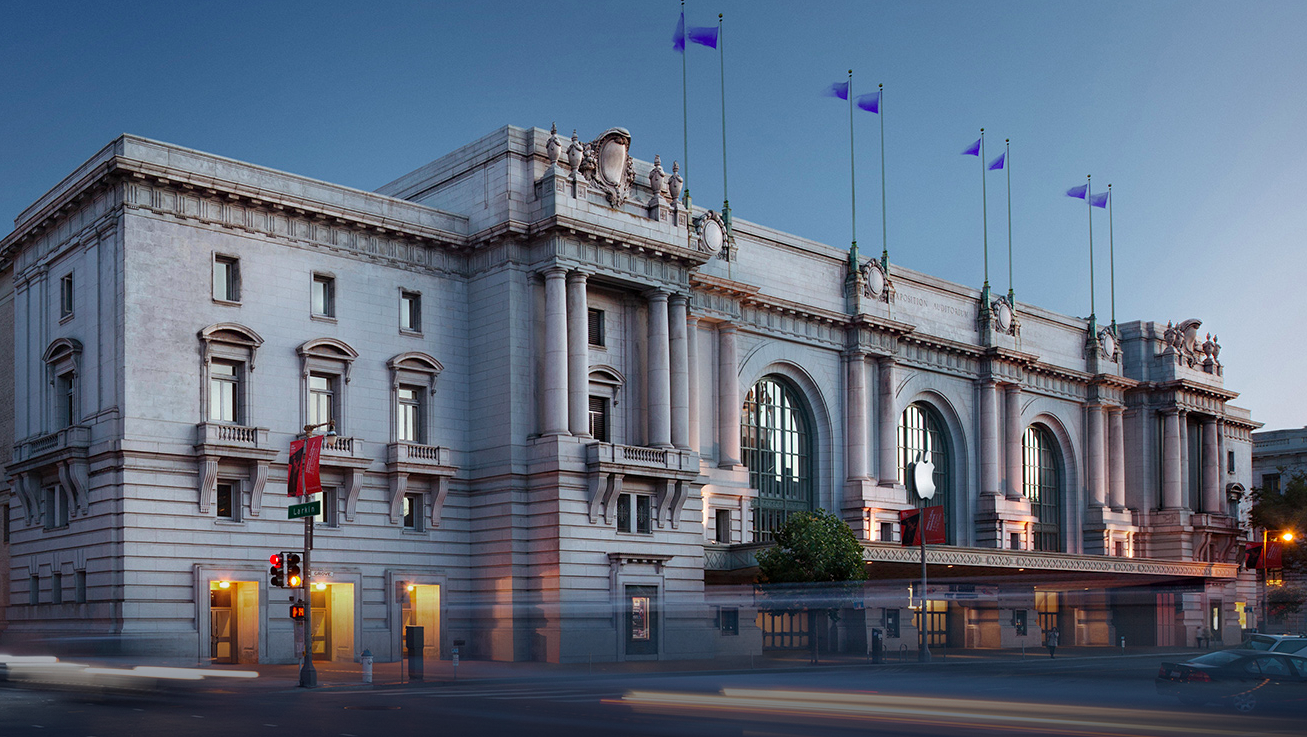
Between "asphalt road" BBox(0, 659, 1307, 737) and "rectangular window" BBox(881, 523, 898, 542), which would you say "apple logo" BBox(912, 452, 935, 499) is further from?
"asphalt road" BBox(0, 659, 1307, 737)

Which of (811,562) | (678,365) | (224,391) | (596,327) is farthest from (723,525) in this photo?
(224,391)

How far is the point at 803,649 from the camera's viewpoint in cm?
6969

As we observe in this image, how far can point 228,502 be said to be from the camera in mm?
49531

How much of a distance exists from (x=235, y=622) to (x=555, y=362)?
16076 mm

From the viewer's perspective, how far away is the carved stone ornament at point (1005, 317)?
286 feet

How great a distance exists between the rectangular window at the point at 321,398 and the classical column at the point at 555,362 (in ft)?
28.4

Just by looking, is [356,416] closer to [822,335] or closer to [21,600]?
[21,600]

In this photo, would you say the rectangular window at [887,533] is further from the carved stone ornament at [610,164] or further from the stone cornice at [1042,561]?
the carved stone ornament at [610,164]

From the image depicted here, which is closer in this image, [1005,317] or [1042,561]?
[1042,561]

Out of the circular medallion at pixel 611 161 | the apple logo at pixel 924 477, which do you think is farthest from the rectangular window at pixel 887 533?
the circular medallion at pixel 611 161

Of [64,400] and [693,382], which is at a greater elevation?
[693,382]

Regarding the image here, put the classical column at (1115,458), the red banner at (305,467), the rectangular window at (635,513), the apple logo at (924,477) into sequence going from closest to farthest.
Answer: the red banner at (305,467) → the rectangular window at (635,513) → the apple logo at (924,477) → the classical column at (1115,458)

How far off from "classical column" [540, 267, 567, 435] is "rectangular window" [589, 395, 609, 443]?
12.4 feet

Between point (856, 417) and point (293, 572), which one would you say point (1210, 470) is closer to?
point (856, 417)
